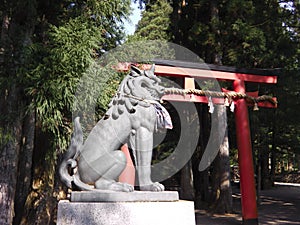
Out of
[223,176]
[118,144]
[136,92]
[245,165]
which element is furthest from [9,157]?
[223,176]

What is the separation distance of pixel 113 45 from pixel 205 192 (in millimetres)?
9139

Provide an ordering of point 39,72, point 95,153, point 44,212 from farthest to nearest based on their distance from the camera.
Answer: point 44,212, point 39,72, point 95,153

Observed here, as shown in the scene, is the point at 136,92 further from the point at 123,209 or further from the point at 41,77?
the point at 41,77

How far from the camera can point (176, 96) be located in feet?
25.4

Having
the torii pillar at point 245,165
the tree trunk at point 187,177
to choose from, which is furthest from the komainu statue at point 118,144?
the tree trunk at point 187,177

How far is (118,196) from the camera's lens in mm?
2996

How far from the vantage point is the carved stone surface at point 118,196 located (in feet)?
9.80

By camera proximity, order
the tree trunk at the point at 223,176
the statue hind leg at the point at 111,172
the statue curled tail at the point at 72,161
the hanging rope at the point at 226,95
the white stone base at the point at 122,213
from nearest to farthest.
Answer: the white stone base at the point at 122,213, the statue hind leg at the point at 111,172, the statue curled tail at the point at 72,161, the hanging rope at the point at 226,95, the tree trunk at the point at 223,176

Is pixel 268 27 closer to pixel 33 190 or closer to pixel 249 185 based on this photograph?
pixel 249 185

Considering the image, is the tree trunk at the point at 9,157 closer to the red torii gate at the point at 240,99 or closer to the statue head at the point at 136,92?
the red torii gate at the point at 240,99

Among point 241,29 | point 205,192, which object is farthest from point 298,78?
point 205,192

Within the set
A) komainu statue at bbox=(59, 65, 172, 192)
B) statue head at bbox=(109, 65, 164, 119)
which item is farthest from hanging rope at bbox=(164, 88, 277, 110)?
komainu statue at bbox=(59, 65, 172, 192)

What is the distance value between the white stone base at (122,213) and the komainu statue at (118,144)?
0.20 m

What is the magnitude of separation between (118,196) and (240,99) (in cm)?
626
